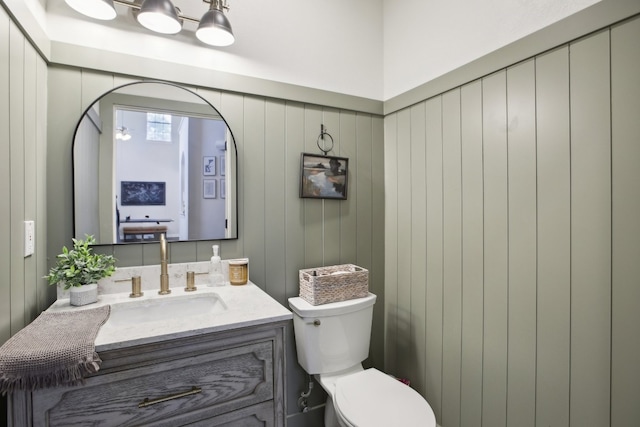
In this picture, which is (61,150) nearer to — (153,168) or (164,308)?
(153,168)

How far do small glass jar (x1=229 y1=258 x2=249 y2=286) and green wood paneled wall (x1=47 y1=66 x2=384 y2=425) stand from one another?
0.12 metres

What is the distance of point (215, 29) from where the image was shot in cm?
149

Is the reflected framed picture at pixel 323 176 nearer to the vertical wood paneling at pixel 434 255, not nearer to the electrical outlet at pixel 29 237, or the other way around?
the vertical wood paneling at pixel 434 255

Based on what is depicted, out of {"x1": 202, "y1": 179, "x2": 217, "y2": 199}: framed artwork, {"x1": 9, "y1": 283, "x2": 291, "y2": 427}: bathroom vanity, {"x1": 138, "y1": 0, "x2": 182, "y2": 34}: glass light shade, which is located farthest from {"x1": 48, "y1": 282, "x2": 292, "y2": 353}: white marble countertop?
{"x1": 138, "y1": 0, "x2": 182, "y2": 34}: glass light shade

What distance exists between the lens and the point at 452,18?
5.55 feet

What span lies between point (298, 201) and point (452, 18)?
126 cm

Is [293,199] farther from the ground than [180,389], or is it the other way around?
[293,199]

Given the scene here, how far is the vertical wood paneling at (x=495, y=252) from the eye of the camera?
146 cm

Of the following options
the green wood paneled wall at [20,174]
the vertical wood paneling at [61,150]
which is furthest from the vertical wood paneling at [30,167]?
the vertical wood paneling at [61,150]

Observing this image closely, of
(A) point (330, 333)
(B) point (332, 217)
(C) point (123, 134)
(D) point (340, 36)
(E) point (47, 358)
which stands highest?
(D) point (340, 36)

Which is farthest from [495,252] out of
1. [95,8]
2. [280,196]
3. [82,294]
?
[95,8]

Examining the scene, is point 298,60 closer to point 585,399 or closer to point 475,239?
point 475,239

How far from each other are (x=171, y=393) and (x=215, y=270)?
634 mm

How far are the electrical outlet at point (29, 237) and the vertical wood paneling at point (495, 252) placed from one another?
1.86 m
